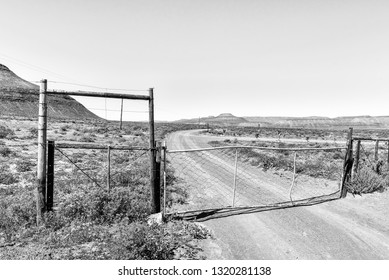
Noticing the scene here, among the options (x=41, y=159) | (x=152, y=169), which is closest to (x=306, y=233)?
(x=152, y=169)

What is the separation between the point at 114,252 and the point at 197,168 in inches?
449

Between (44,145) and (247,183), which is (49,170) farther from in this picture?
(247,183)

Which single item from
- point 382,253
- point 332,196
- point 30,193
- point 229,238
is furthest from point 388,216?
point 30,193

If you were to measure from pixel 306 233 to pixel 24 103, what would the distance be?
125050mm

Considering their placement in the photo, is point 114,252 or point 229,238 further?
point 229,238

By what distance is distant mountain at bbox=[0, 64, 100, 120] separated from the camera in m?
98.1

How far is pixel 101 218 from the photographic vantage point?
266 inches

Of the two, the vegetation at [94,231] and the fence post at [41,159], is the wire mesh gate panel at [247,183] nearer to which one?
the vegetation at [94,231]

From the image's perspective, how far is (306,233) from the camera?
22.7ft

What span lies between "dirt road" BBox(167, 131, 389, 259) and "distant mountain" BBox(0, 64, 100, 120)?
293 ft

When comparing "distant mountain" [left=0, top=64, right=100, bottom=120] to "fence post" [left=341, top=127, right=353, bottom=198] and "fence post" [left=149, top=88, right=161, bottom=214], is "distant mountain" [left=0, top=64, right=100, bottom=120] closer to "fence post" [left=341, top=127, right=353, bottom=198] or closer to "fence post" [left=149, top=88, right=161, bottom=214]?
"fence post" [left=149, top=88, right=161, bottom=214]

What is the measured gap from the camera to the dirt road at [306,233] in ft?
19.2

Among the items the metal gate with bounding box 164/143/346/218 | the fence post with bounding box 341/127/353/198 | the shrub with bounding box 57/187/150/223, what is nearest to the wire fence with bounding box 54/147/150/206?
the shrub with bounding box 57/187/150/223
